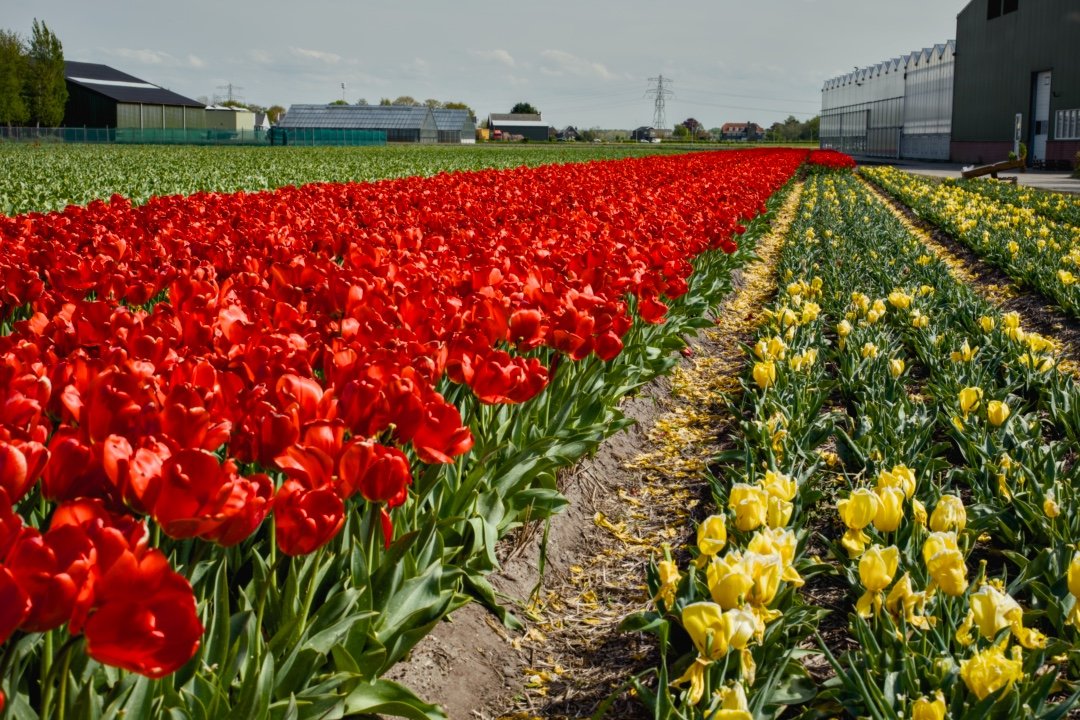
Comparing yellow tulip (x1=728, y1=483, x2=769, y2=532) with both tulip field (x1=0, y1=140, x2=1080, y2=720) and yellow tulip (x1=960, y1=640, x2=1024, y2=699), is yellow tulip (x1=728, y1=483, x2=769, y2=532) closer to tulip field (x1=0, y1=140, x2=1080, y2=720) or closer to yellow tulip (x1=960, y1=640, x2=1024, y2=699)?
tulip field (x1=0, y1=140, x2=1080, y2=720)

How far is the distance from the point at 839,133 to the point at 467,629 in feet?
271

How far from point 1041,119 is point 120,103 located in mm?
61043

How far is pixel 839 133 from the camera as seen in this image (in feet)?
260

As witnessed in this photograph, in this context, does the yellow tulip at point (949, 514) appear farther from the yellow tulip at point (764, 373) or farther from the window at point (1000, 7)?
the window at point (1000, 7)

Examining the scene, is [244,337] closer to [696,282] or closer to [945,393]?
[945,393]

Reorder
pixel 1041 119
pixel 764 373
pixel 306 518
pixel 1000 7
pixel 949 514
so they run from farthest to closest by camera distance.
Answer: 1. pixel 1000 7
2. pixel 1041 119
3. pixel 764 373
4. pixel 949 514
5. pixel 306 518

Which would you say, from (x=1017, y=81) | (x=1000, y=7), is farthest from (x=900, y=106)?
(x=1017, y=81)

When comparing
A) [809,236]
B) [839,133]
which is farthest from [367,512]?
[839,133]

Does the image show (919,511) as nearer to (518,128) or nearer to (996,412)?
(996,412)

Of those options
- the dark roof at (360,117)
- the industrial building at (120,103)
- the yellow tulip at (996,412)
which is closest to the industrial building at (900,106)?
the dark roof at (360,117)

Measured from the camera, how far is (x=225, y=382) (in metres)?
2.10

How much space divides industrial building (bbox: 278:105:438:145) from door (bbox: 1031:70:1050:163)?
63.7 meters

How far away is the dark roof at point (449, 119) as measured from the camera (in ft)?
330

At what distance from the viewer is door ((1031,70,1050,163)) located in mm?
40844
